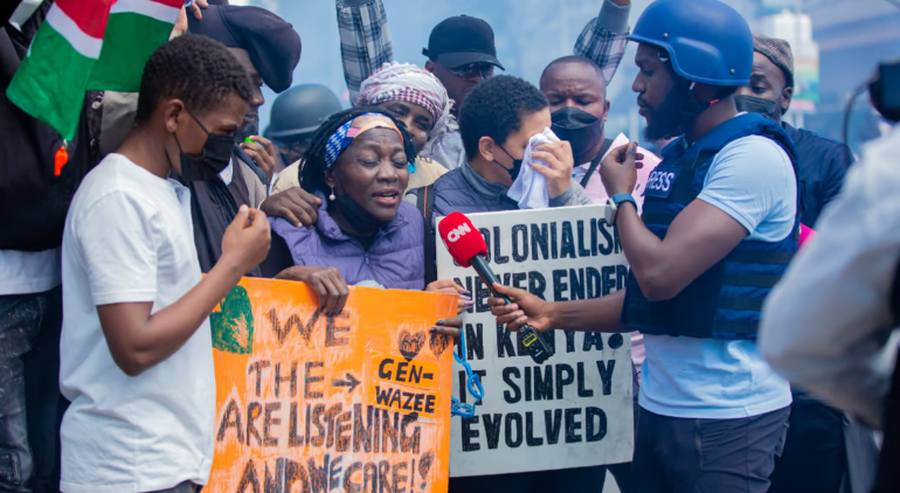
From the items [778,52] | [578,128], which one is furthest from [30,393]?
[778,52]

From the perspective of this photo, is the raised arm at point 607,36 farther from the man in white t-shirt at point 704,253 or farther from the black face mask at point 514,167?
the man in white t-shirt at point 704,253

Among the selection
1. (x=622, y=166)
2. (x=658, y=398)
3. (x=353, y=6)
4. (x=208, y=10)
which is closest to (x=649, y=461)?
(x=658, y=398)

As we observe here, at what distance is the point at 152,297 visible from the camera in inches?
88.6

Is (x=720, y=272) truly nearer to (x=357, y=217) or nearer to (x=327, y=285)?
(x=327, y=285)

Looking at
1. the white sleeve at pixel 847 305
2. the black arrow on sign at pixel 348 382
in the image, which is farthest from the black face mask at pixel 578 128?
the white sleeve at pixel 847 305

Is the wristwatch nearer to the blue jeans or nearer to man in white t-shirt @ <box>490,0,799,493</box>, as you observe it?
man in white t-shirt @ <box>490,0,799,493</box>

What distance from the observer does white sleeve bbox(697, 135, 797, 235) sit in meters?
2.82

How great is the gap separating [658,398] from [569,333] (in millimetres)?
653

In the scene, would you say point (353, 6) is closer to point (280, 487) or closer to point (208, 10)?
point (208, 10)

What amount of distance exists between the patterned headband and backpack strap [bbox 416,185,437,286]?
313 mm

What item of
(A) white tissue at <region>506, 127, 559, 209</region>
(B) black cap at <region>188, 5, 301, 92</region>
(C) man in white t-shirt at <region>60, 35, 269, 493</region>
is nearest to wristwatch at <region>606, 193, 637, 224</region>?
(A) white tissue at <region>506, 127, 559, 209</region>

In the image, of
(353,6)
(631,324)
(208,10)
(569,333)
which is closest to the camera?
(631,324)

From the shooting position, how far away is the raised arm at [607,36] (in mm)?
5832

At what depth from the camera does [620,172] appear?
3.35 m
